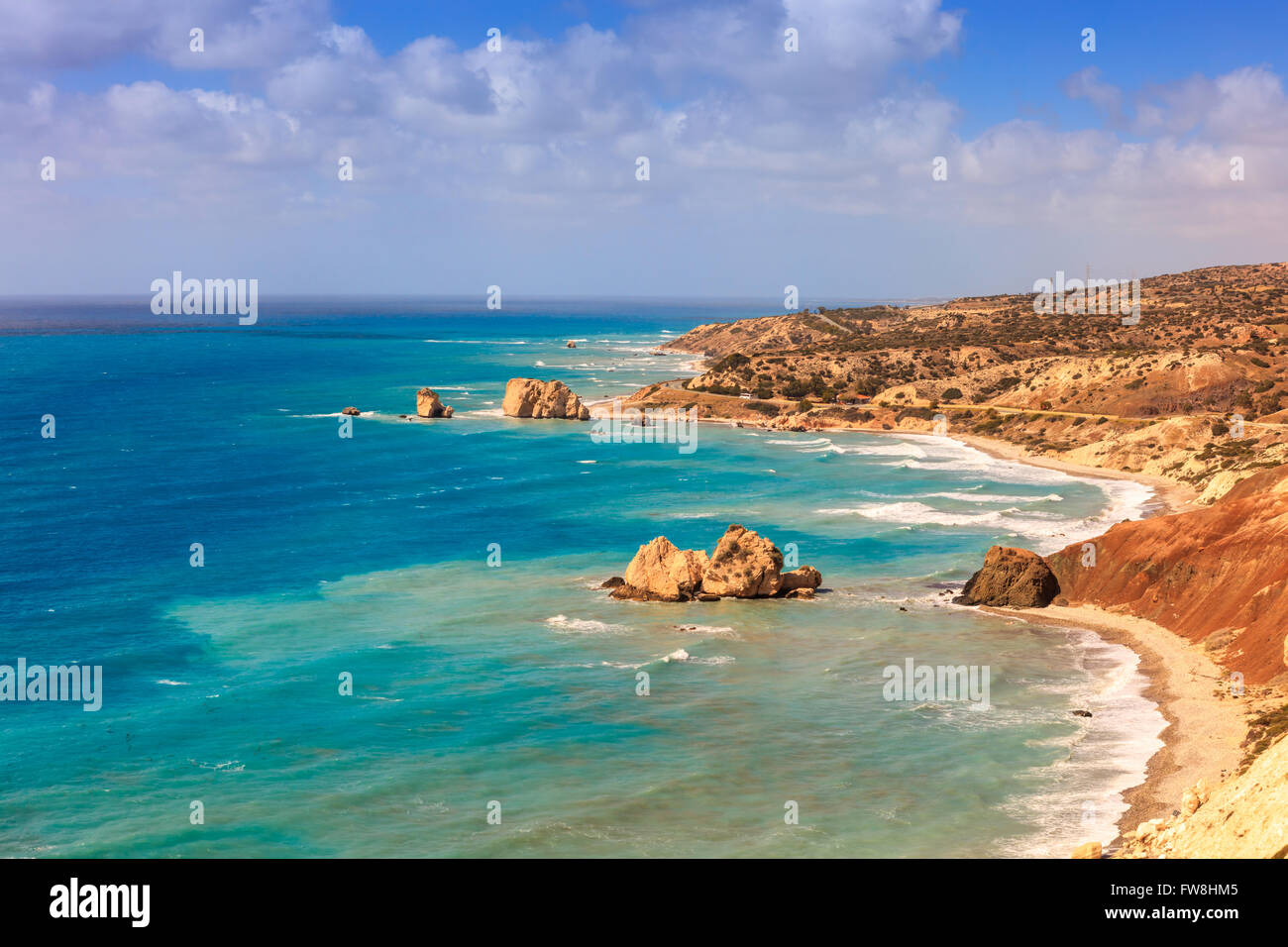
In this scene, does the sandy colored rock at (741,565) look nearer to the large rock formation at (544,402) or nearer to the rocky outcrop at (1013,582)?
the rocky outcrop at (1013,582)

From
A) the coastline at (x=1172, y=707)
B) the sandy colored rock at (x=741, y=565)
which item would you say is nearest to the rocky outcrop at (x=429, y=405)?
the sandy colored rock at (x=741, y=565)

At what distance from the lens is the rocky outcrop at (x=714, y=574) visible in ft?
162

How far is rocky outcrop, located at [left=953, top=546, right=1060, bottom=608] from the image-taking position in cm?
4797

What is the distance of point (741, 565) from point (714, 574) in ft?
4.28

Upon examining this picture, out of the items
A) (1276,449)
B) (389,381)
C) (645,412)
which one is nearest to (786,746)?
(1276,449)

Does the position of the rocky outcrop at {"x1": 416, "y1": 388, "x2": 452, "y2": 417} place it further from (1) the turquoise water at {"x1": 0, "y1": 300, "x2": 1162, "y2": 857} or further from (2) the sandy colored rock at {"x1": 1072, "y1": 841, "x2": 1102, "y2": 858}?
(2) the sandy colored rock at {"x1": 1072, "y1": 841, "x2": 1102, "y2": 858}

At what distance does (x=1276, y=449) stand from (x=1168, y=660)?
3816 centimetres

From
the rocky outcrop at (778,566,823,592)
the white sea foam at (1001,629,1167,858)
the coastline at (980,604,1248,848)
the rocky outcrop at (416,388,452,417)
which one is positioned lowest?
the white sea foam at (1001,629,1167,858)

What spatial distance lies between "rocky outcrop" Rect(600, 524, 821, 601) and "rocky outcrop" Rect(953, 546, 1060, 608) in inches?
297

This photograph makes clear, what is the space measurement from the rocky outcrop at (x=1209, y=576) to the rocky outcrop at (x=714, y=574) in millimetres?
13285

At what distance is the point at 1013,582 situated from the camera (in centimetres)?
4803

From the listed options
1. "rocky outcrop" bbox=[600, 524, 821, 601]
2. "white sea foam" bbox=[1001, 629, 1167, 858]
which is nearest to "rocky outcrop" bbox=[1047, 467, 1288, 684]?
"white sea foam" bbox=[1001, 629, 1167, 858]

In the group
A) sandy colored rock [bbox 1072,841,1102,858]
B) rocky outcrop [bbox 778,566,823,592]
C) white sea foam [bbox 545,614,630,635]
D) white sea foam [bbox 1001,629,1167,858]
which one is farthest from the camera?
rocky outcrop [bbox 778,566,823,592]

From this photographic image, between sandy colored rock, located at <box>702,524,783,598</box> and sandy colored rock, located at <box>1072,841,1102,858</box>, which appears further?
sandy colored rock, located at <box>702,524,783,598</box>
